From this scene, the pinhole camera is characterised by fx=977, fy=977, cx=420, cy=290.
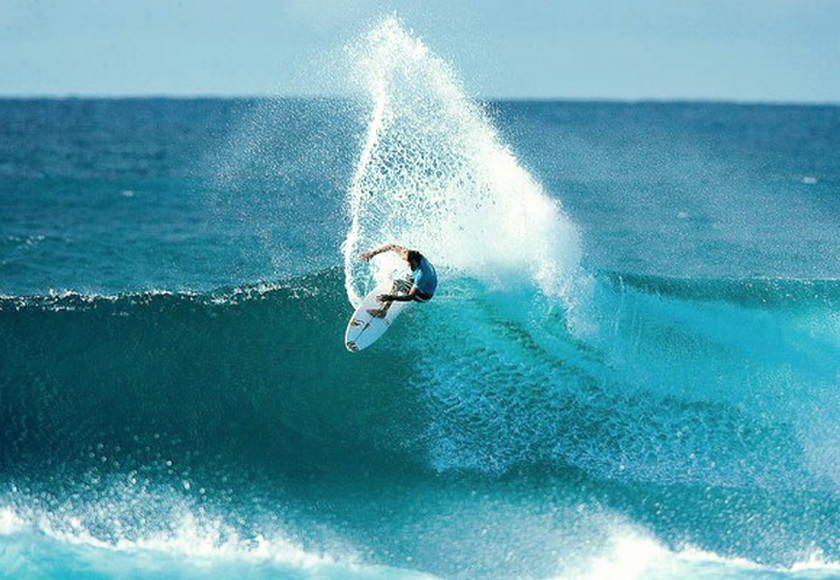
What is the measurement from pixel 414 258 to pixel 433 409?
1748 millimetres

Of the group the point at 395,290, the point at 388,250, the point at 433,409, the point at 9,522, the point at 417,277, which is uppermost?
the point at 388,250

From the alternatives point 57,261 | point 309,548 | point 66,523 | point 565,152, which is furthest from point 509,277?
point 565,152

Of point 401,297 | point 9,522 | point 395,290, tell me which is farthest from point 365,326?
point 9,522

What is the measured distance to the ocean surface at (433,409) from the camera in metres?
9.10

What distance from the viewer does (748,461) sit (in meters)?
9.98

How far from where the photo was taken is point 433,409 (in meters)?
10.7

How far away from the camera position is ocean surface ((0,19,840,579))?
9.10m

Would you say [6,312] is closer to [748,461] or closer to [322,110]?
[322,110]

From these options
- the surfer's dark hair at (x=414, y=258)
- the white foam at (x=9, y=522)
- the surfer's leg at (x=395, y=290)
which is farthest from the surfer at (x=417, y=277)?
the white foam at (x=9, y=522)

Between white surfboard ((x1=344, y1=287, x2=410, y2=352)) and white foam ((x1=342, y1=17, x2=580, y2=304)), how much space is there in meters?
0.62

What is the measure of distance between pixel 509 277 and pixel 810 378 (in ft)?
11.8

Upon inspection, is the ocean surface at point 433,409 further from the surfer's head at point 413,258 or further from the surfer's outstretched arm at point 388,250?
the surfer's head at point 413,258

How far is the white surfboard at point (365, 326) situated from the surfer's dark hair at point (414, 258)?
41.1 inches

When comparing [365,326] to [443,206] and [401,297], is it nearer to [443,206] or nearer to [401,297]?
[401,297]
